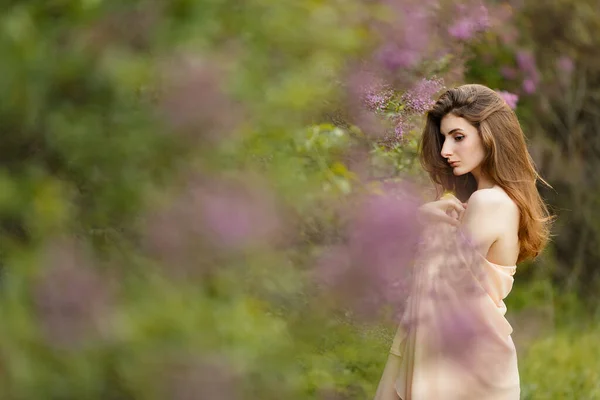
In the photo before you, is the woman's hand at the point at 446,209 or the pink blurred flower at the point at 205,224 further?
the woman's hand at the point at 446,209

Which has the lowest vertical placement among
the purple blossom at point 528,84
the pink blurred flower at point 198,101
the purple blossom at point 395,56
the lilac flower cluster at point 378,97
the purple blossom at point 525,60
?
the purple blossom at point 528,84

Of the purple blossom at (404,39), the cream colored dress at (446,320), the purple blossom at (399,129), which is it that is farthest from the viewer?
the purple blossom at (399,129)

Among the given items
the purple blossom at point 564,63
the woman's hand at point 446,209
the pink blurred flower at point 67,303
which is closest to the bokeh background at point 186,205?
the pink blurred flower at point 67,303

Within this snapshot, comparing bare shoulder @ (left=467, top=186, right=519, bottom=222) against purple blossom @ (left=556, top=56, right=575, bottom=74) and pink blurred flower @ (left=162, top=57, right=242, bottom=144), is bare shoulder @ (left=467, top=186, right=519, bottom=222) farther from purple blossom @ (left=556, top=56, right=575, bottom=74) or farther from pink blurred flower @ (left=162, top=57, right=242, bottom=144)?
purple blossom @ (left=556, top=56, right=575, bottom=74)

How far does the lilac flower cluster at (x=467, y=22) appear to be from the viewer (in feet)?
9.52

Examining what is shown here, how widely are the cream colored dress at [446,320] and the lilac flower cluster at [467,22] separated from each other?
0.92 m

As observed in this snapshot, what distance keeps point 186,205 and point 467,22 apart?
6.39 ft

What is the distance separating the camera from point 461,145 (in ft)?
7.43

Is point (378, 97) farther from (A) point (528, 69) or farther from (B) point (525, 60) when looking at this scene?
(A) point (528, 69)

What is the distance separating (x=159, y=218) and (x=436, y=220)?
0.93 meters

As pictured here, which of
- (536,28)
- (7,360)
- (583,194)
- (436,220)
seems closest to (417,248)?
(436,220)

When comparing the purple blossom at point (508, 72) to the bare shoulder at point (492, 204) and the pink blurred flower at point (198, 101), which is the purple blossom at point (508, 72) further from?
the pink blurred flower at point (198, 101)

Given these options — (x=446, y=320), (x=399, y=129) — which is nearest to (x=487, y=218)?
(x=399, y=129)

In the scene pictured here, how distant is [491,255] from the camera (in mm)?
2236
